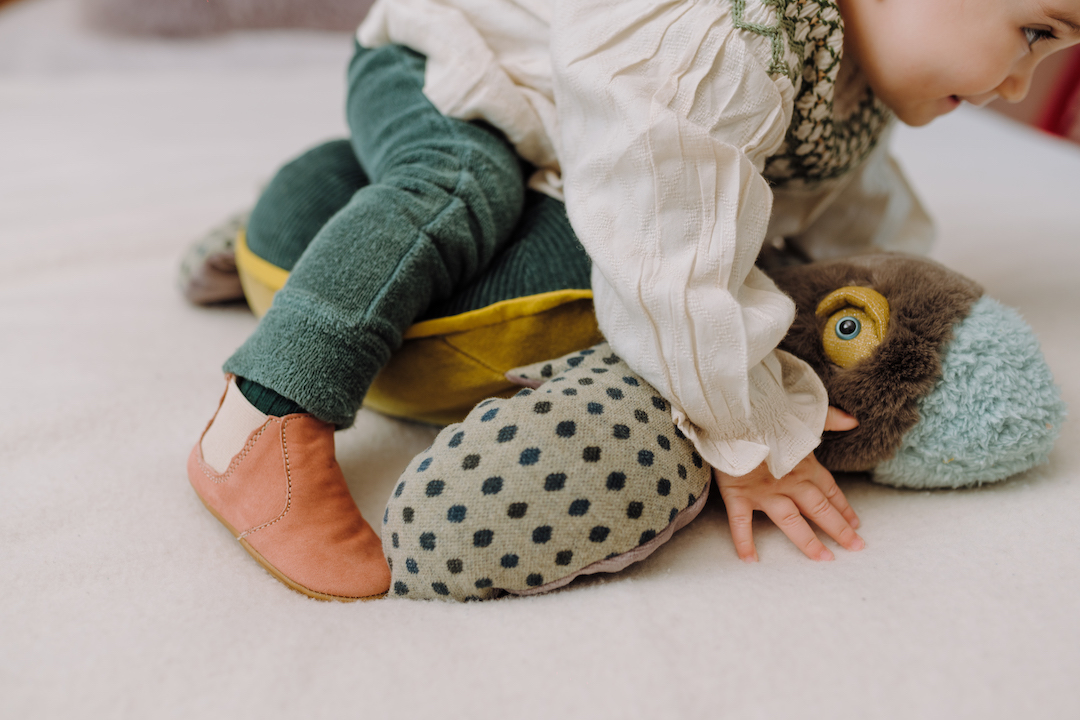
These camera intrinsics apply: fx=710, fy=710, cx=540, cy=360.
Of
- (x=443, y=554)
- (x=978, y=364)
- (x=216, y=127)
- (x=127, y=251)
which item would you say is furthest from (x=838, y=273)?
(x=216, y=127)

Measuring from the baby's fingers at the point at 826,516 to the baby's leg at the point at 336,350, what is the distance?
31cm

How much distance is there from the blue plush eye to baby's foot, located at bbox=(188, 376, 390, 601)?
0.39 metres

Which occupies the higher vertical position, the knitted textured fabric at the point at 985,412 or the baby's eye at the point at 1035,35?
the baby's eye at the point at 1035,35

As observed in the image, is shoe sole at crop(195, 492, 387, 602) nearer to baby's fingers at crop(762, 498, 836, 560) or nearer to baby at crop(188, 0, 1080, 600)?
baby at crop(188, 0, 1080, 600)

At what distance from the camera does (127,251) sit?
1.00 meters

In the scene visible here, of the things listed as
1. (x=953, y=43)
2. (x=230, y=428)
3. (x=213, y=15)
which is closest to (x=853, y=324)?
(x=953, y=43)

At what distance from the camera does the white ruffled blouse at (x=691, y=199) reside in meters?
0.48

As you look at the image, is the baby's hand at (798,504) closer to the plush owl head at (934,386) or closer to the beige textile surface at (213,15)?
the plush owl head at (934,386)

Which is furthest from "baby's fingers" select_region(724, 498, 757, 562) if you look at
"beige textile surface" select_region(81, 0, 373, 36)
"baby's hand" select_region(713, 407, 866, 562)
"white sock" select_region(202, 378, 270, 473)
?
"beige textile surface" select_region(81, 0, 373, 36)

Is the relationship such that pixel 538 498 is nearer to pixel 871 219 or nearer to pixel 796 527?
pixel 796 527

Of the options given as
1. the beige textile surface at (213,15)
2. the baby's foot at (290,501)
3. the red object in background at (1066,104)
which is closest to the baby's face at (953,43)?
the baby's foot at (290,501)

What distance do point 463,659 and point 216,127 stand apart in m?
1.37

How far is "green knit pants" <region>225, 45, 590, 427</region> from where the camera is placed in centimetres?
54

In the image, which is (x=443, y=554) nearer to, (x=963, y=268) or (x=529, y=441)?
(x=529, y=441)
